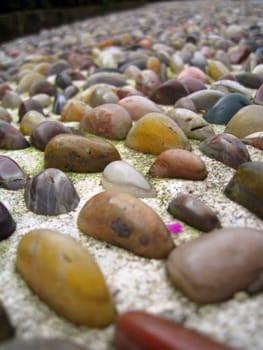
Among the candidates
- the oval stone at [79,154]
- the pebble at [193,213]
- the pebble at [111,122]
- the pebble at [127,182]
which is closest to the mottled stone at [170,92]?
the pebble at [111,122]

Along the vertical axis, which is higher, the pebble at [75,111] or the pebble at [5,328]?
the pebble at [5,328]

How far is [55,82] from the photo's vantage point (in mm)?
Answer: 2361

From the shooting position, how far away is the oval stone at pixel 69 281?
26.9 inches

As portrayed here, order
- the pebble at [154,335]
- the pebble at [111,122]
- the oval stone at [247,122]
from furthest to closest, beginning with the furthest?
1. the pebble at [111,122]
2. the oval stone at [247,122]
3. the pebble at [154,335]

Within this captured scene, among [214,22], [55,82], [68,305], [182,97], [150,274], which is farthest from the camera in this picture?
[214,22]

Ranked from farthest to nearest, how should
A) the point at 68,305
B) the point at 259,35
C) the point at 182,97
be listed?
1. the point at 259,35
2. the point at 182,97
3. the point at 68,305

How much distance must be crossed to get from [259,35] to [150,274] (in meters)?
2.79

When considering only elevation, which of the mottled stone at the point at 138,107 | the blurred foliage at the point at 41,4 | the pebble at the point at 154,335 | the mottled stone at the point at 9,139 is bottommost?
the blurred foliage at the point at 41,4

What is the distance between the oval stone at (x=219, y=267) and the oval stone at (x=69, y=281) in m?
0.14

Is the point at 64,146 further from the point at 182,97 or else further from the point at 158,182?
the point at 182,97

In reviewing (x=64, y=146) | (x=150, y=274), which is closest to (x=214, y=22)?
(x=64, y=146)

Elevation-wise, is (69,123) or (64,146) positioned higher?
(64,146)

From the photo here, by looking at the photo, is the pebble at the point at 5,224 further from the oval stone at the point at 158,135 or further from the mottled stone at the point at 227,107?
the mottled stone at the point at 227,107

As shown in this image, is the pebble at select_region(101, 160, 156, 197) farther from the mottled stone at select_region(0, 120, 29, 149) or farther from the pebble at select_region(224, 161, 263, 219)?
the mottled stone at select_region(0, 120, 29, 149)
